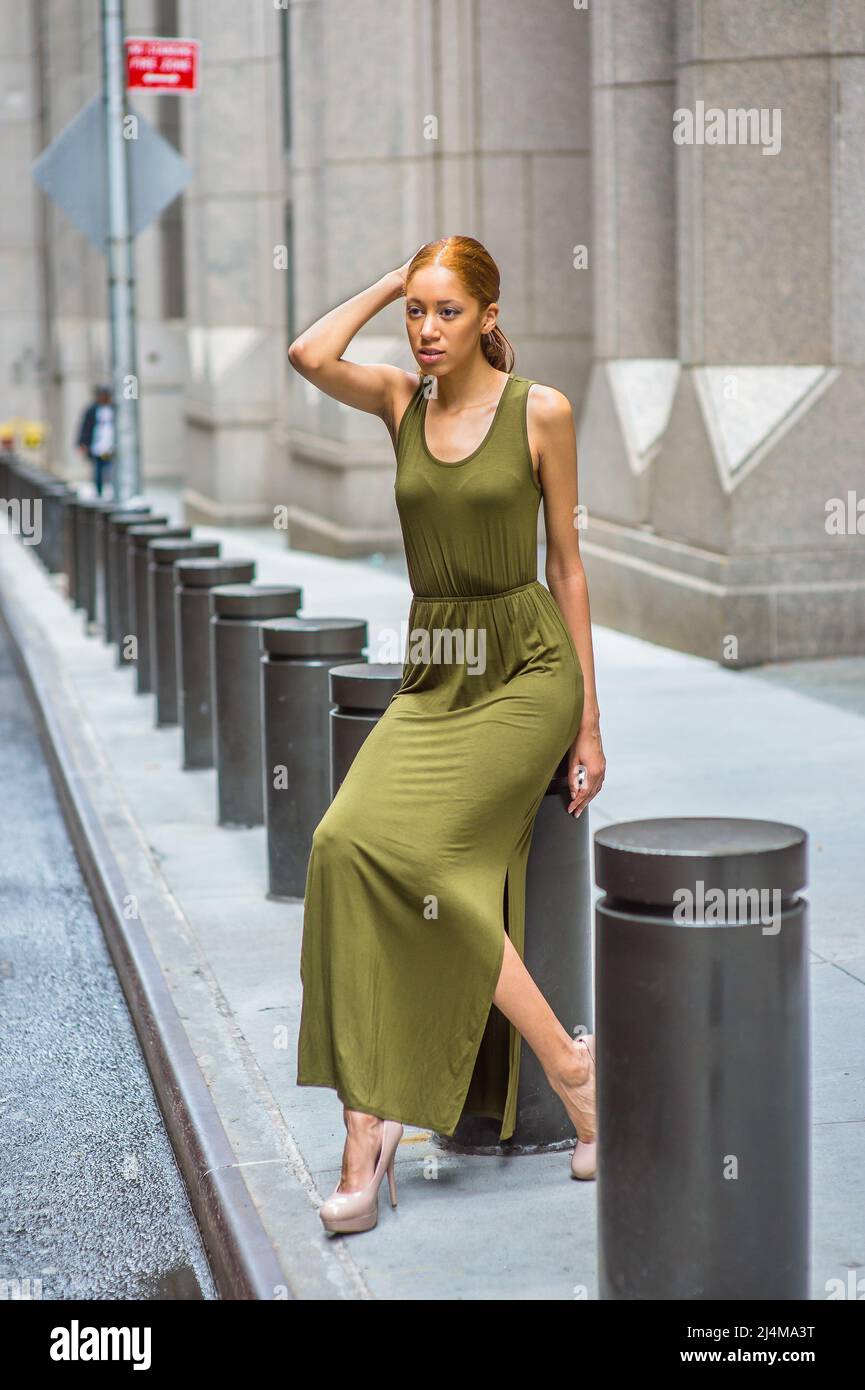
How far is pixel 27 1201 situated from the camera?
486cm

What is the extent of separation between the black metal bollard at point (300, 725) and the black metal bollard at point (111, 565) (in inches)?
261

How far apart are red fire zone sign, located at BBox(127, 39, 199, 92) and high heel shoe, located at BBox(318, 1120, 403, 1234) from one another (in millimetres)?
12830

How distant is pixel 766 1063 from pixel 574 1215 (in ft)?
3.22

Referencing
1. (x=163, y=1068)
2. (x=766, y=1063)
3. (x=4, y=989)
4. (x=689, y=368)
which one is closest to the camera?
(x=766, y=1063)

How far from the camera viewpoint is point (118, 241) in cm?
1580

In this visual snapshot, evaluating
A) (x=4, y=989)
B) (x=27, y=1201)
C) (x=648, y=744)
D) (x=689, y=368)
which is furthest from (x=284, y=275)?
(x=27, y=1201)

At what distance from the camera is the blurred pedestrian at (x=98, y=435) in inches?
1006

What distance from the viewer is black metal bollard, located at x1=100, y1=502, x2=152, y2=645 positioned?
551 inches

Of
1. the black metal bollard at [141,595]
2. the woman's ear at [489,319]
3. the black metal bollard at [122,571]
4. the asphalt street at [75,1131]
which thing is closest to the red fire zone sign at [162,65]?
the black metal bollard at [122,571]

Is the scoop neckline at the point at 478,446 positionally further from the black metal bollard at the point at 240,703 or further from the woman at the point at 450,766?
the black metal bollard at the point at 240,703

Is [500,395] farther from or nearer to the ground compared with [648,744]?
farther from the ground

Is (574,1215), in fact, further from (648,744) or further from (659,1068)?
(648,744)

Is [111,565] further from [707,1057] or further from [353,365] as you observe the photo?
[707,1057]

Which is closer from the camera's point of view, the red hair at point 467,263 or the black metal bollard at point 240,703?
the red hair at point 467,263
